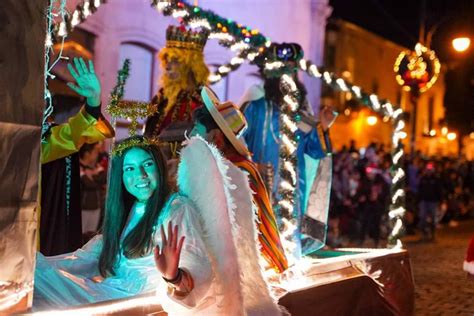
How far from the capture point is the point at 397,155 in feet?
22.1

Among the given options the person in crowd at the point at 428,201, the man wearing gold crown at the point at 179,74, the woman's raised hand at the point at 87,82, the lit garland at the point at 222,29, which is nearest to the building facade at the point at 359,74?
the person in crowd at the point at 428,201

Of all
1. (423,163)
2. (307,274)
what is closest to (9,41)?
(307,274)

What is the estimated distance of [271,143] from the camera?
6891 millimetres

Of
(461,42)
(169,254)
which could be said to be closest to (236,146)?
(169,254)

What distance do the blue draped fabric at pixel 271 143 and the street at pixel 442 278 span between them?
1622 millimetres

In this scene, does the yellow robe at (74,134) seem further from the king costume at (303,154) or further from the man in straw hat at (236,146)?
the king costume at (303,154)

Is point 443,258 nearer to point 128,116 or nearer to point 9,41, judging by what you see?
point 128,116

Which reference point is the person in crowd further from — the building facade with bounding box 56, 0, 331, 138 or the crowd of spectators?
the building facade with bounding box 56, 0, 331, 138

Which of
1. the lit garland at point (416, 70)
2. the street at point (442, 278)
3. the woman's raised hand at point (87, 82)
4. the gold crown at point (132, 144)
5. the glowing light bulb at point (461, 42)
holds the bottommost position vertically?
the street at point (442, 278)

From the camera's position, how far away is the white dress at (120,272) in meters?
3.32

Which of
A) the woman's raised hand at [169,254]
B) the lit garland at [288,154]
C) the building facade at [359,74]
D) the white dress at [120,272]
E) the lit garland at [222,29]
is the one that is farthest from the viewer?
the building facade at [359,74]

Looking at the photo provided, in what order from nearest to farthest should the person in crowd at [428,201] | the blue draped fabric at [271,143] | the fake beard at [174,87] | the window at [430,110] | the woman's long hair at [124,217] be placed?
1. the woman's long hair at [124,217]
2. the fake beard at [174,87]
3. the blue draped fabric at [271,143]
4. the person in crowd at [428,201]
5. the window at [430,110]

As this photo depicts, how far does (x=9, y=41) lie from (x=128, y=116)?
1.53 metres

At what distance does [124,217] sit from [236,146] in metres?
0.95
